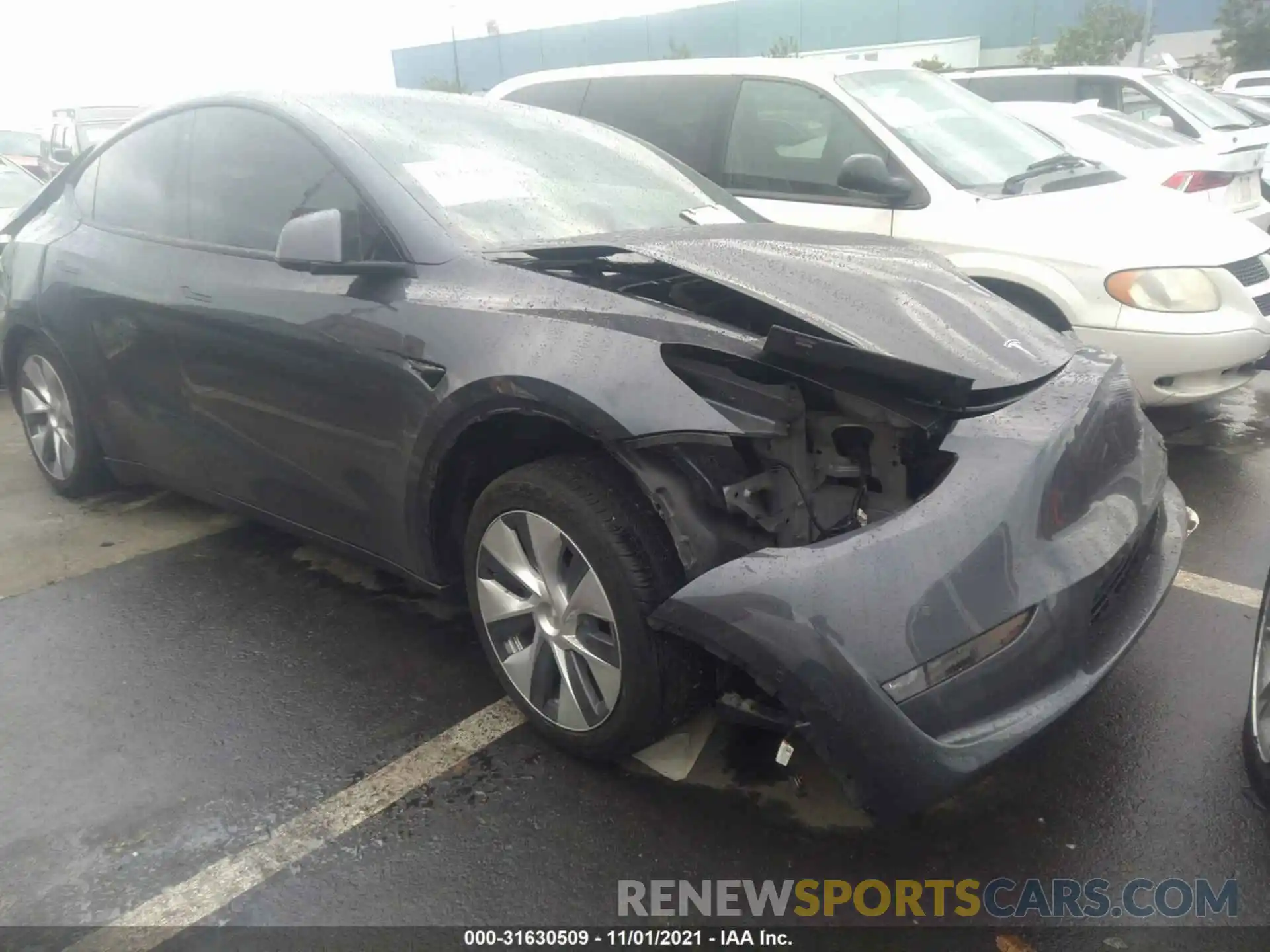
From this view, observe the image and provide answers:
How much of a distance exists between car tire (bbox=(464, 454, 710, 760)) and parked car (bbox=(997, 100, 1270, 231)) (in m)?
4.74

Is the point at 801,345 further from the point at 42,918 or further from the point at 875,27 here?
the point at 875,27

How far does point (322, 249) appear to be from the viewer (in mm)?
2705

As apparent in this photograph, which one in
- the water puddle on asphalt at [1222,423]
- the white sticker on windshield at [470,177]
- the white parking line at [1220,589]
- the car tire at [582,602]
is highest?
the white sticker on windshield at [470,177]

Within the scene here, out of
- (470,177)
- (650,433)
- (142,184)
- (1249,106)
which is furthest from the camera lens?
(1249,106)

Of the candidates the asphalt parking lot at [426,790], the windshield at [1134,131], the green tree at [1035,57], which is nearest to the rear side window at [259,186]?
the asphalt parking lot at [426,790]

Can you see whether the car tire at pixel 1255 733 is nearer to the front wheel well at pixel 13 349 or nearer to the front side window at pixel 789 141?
the front side window at pixel 789 141

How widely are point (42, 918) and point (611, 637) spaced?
4.48 ft

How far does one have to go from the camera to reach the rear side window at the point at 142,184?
11.9 ft

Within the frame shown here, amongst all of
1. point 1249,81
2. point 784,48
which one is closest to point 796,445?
point 1249,81

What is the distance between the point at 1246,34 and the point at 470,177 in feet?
124

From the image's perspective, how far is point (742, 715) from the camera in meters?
2.19

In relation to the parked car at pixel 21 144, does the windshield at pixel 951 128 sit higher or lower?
higher

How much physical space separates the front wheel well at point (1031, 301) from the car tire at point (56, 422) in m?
3.96

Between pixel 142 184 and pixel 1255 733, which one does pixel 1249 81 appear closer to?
pixel 1255 733
